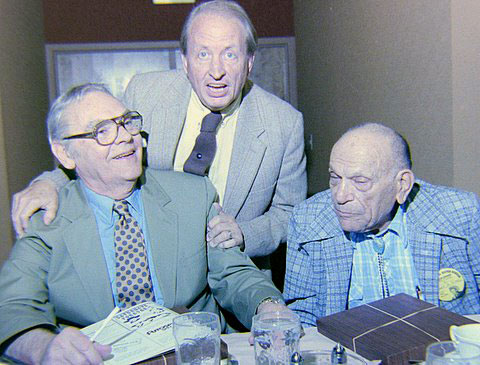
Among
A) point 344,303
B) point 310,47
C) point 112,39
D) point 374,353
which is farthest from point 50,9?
Result: point 374,353

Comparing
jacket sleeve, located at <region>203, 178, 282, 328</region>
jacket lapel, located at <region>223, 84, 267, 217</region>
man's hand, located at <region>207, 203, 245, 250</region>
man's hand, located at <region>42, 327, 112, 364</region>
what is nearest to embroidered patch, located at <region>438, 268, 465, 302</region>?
jacket sleeve, located at <region>203, 178, 282, 328</region>

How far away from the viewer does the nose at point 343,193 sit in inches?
71.7

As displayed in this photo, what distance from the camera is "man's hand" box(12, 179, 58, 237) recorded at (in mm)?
1704

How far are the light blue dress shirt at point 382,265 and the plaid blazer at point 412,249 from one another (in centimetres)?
4

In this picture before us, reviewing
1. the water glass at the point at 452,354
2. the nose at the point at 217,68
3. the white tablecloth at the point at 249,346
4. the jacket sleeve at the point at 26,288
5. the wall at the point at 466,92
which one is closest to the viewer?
the water glass at the point at 452,354

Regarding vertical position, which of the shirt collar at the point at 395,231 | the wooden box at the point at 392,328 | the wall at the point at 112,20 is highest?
the wall at the point at 112,20

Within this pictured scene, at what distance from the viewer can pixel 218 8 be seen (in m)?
2.12

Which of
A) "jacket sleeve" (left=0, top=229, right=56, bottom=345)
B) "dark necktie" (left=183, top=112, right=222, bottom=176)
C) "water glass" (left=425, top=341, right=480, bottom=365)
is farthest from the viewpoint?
"dark necktie" (left=183, top=112, right=222, bottom=176)

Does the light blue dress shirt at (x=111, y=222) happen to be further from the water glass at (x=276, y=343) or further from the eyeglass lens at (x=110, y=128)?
the water glass at (x=276, y=343)

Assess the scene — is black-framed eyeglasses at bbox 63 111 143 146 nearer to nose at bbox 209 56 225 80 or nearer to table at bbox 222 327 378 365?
nose at bbox 209 56 225 80

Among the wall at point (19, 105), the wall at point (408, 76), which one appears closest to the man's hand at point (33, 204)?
the wall at point (19, 105)

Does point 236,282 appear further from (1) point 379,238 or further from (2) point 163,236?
(1) point 379,238

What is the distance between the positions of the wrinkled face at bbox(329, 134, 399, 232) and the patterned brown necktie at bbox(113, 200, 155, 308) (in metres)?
0.71

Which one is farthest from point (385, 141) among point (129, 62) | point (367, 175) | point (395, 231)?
point (129, 62)
